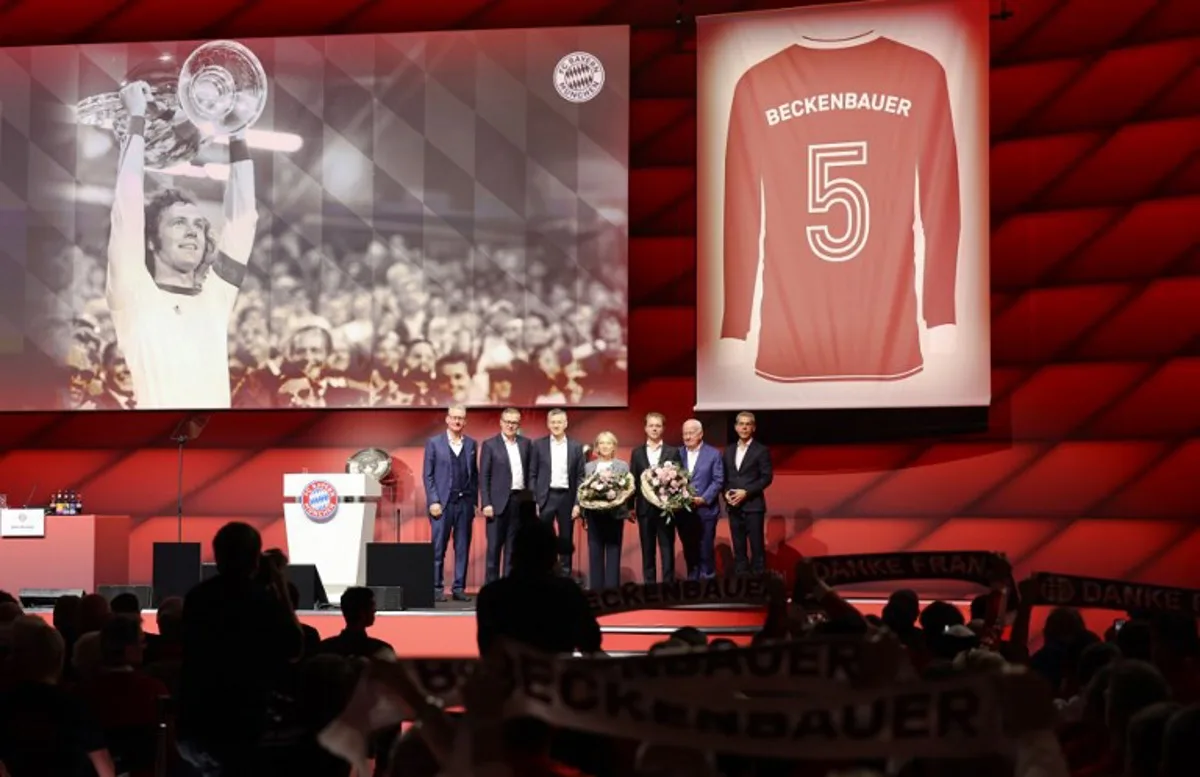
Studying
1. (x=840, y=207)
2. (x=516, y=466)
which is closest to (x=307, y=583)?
(x=516, y=466)

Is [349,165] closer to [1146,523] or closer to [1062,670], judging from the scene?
[1146,523]

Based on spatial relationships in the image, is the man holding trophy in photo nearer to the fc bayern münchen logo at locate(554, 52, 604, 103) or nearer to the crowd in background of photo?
the crowd in background of photo

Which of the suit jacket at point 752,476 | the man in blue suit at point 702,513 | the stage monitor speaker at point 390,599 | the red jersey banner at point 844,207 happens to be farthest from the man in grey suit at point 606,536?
the stage monitor speaker at point 390,599

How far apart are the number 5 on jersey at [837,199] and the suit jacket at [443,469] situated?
9.55 ft

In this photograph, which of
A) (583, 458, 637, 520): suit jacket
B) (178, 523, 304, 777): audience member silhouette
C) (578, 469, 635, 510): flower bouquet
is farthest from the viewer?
(583, 458, 637, 520): suit jacket

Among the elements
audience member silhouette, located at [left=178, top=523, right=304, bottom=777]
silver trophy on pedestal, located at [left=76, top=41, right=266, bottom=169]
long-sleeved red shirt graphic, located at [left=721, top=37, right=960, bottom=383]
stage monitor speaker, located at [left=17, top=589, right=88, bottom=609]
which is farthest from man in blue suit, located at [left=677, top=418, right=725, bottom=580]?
audience member silhouette, located at [left=178, top=523, right=304, bottom=777]

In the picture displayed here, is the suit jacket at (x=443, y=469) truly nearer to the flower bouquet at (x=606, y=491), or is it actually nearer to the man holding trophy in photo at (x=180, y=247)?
the flower bouquet at (x=606, y=491)

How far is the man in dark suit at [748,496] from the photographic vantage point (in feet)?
35.8

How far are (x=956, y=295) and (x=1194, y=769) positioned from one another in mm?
9099

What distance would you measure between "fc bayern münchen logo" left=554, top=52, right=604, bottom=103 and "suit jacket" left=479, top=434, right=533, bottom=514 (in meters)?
2.68

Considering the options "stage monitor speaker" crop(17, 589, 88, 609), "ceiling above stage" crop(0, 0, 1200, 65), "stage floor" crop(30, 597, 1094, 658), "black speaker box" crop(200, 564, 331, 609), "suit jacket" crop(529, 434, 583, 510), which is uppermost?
"ceiling above stage" crop(0, 0, 1200, 65)

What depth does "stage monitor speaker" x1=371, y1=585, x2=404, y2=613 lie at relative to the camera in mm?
9883

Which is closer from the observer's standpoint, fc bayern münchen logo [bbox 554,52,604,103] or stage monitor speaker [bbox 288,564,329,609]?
stage monitor speaker [bbox 288,564,329,609]

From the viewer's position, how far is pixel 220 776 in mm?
4027
